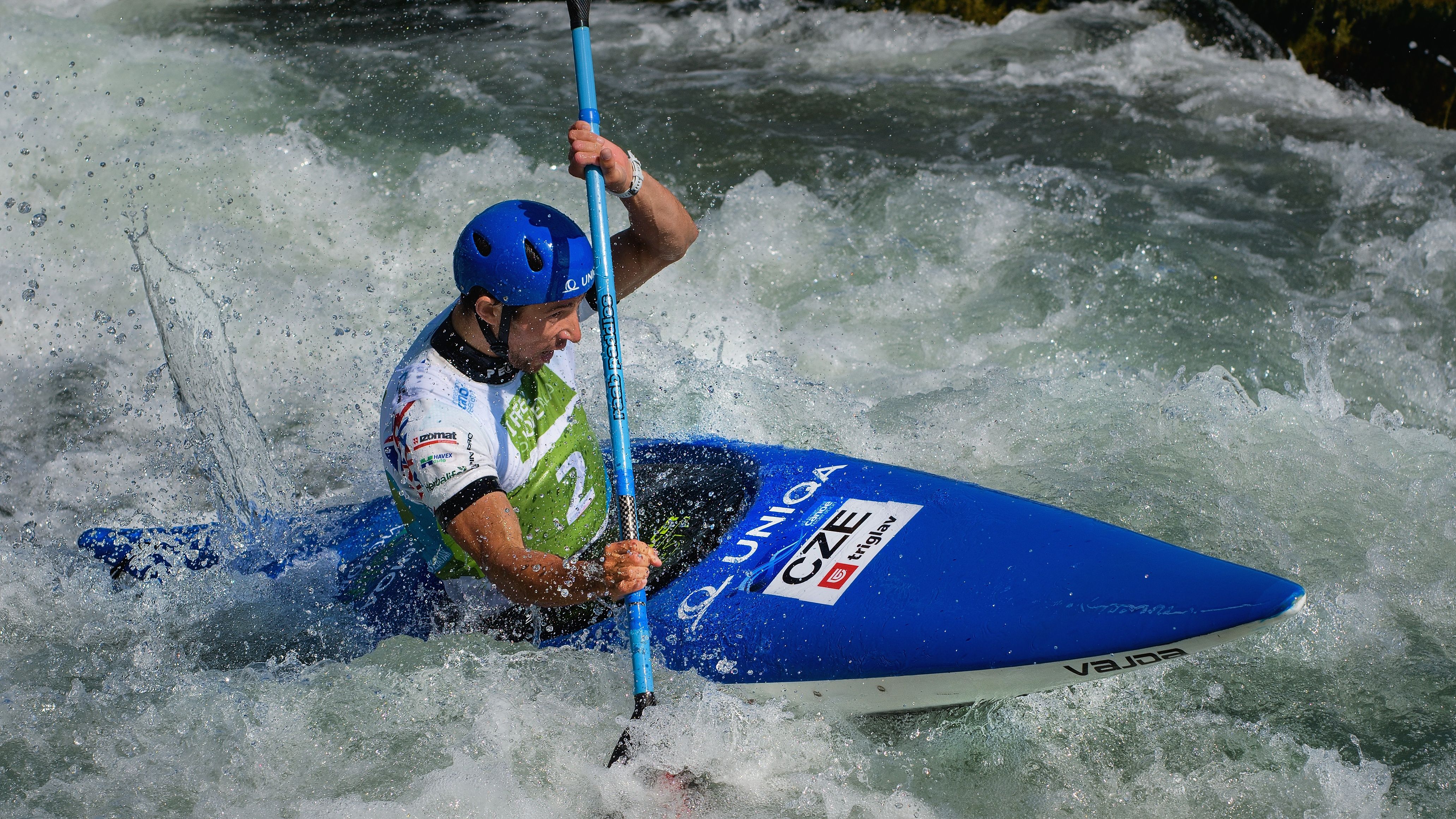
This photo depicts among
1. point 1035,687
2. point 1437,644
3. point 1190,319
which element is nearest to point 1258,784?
point 1035,687

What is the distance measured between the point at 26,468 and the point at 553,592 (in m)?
3.66

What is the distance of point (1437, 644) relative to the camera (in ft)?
11.5

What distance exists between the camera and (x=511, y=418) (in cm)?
277

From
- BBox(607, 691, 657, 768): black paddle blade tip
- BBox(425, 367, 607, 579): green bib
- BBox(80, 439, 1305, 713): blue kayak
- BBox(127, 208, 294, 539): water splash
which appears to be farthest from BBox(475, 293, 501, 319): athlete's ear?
BBox(127, 208, 294, 539): water splash

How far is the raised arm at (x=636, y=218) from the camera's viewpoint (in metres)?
2.87

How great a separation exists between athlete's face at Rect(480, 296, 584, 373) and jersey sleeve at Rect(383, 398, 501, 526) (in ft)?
0.67

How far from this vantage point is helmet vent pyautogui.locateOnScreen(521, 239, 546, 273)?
2588 millimetres

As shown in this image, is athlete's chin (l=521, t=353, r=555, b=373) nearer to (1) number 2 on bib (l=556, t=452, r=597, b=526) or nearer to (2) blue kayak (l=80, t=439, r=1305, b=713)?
(1) number 2 on bib (l=556, t=452, r=597, b=526)

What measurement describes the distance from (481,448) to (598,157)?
795mm

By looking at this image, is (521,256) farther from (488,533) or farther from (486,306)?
(488,533)

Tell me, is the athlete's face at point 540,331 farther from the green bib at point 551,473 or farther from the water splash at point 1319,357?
the water splash at point 1319,357

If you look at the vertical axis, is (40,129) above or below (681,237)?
below

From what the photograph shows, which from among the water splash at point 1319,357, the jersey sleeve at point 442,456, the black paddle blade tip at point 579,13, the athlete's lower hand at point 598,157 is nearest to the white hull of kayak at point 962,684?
the jersey sleeve at point 442,456

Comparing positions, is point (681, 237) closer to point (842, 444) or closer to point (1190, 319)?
point (842, 444)
